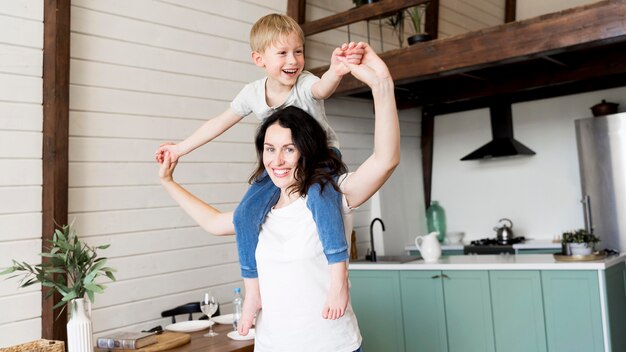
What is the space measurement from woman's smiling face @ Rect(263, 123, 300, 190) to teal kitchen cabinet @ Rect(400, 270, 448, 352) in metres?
3.11

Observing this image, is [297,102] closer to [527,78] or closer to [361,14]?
[361,14]

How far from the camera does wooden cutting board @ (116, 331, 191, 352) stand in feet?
9.98

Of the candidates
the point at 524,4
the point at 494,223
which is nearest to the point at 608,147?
the point at 494,223

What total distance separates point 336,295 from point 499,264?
2.98m

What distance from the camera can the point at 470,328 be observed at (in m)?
4.49

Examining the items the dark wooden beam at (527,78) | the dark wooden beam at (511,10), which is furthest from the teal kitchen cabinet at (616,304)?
the dark wooden beam at (511,10)

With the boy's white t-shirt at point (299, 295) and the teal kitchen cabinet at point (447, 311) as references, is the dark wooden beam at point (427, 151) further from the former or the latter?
the boy's white t-shirt at point (299, 295)

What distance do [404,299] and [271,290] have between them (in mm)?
3211

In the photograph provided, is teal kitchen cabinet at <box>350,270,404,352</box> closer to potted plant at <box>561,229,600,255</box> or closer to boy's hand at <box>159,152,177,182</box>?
potted plant at <box>561,229,600,255</box>

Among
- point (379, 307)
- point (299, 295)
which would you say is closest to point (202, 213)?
point (299, 295)

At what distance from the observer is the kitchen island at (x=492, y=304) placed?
4059 millimetres

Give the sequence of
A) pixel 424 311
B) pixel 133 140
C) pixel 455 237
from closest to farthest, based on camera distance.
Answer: pixel 133 140, pixel 424 311, pixel 455 237

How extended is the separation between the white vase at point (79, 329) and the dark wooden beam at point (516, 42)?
2.93m

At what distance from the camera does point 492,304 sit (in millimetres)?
4406
